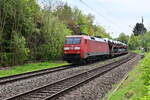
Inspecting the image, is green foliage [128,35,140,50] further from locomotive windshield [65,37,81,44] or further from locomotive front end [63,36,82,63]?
locomotive front end [63,36,82,63]

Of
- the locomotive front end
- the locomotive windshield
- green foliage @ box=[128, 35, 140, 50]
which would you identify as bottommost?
the locomotive front end

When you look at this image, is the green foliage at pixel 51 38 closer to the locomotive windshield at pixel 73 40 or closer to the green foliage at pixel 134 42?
the locomotive windshield at pixel 73 40

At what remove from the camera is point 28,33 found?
90.7 feet

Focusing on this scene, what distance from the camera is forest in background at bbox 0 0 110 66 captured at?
76.8ft

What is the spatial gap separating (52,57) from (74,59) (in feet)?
21.1

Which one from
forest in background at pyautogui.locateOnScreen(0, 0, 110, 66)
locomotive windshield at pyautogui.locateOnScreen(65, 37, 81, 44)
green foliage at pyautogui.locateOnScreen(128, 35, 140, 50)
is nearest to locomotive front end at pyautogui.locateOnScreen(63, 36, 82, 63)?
locomotive windshield at pyautogui.locateOnScreen(65, 37, 81, 44)

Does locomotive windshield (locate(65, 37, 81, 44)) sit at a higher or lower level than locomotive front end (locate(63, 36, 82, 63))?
higher

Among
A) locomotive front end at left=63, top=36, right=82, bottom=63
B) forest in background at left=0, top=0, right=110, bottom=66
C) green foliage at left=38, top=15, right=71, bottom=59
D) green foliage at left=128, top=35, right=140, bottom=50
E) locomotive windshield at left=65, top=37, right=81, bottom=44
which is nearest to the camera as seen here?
forest in background at left=0, top=0, right=110, bottom=66

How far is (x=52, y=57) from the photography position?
3228 cm

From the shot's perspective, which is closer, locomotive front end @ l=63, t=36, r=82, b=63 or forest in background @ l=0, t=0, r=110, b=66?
forest in background @ l=0, t=0, r=110, b=66

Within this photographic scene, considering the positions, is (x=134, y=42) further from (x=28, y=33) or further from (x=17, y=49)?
(x=17, y=49)

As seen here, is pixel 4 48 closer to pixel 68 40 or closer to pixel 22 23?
pixel 22 23

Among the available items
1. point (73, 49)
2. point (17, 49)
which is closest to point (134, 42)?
point (73, 49)

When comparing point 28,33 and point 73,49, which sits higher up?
point 28,33
